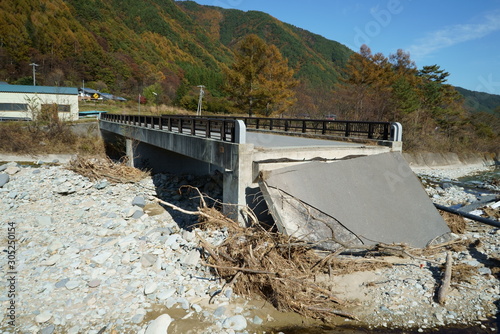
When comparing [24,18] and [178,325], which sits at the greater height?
[24,18]

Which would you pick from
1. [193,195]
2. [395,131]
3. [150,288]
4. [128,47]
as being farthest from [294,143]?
[128,47]

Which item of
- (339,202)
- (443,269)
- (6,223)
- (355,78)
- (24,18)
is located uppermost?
(24,18)

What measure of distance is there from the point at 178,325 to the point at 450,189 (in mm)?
17465

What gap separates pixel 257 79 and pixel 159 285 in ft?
105

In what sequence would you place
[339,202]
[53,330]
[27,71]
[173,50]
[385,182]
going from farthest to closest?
[173,50]
[27,71]
[385,182]
[339,202]
[53,330]

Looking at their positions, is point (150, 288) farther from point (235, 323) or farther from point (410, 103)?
point (410, 103)

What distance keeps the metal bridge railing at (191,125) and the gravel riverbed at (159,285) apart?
2877 mm

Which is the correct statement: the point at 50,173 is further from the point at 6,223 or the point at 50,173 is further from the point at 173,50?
the point at 173,50

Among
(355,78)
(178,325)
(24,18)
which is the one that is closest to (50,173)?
(178,325)

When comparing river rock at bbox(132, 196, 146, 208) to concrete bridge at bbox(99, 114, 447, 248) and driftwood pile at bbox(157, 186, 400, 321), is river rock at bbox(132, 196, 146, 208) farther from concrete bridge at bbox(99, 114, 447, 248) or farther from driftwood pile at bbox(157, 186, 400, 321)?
driftwood pile at bbox(157, 186, 400, 321)

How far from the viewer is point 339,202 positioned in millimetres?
8172

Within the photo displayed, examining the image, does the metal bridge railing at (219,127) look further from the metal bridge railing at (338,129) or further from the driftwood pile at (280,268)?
the driftwood pile at (280,268)

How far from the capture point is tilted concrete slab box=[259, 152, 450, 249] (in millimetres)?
7555

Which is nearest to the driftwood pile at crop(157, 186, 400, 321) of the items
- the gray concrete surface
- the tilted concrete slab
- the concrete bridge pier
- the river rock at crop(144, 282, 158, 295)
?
the tilted concrete slab
